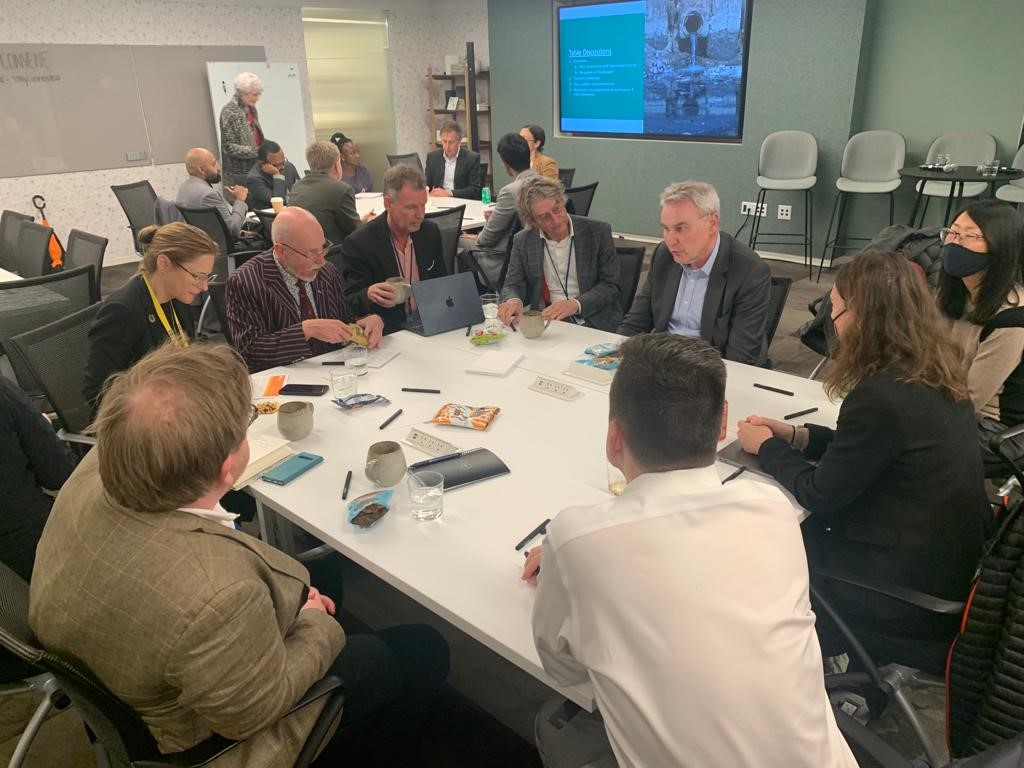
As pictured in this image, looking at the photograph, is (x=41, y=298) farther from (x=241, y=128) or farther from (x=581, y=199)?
(x=241, y=128)

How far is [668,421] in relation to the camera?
1.18 m

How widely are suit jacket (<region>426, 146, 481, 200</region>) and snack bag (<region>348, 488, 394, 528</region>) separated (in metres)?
5.25

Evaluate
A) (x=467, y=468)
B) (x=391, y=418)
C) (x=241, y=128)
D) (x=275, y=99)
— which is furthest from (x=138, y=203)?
(x=467, y=468)

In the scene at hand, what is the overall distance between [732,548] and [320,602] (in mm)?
924

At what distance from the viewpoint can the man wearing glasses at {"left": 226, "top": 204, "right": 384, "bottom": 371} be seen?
2.70 meters

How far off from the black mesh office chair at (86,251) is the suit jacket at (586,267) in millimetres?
2003

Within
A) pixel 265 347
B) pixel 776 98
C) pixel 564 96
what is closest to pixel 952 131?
pixel 776 98

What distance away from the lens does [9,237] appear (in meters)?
4.46

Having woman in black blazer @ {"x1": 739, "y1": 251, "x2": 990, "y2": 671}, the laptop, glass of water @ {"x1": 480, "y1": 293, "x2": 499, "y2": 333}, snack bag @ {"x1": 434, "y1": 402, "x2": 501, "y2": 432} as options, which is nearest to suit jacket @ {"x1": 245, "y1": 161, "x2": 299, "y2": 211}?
glass of water @ {"x1": 480, "y1": 293, "x2": 499, "y2": 333}

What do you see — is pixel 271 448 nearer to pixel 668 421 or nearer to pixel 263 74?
pixel 668 421

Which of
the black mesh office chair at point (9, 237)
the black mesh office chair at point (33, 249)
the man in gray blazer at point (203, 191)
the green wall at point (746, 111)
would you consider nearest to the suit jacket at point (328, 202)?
the man in gray blazer at point (203, 191)

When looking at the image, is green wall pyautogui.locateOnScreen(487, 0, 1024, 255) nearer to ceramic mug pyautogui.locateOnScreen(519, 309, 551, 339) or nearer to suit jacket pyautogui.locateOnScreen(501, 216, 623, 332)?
suit jacket pyautogui.locateOnScreen(501, 216, 623, 332)

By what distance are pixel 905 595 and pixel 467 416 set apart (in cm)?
122

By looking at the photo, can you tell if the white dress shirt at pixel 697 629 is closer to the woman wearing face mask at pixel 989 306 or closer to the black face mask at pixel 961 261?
the woman wearing face mask at pixel 989 306
